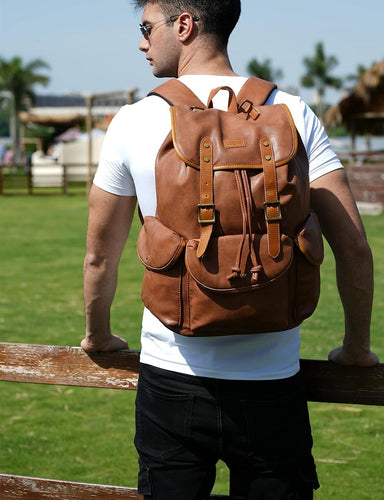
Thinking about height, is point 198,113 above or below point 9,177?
above

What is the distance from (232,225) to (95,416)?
11.3 feet


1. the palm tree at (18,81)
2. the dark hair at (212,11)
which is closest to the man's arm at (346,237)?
the dark hair at (212,11)

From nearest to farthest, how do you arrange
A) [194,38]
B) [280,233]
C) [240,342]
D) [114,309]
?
[280,233] < [240,342] < [194,38] < [114,309]

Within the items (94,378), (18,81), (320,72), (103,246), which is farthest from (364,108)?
(320,72)

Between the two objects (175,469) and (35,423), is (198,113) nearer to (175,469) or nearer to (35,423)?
(175,469)

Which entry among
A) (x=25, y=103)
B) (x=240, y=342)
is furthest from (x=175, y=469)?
(x=25, y=103)

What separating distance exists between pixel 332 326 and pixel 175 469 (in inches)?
203

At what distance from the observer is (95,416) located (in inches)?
195

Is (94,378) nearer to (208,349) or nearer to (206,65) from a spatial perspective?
(208,349)

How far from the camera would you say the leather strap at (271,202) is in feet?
5.74

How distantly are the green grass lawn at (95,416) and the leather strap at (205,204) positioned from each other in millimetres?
2449

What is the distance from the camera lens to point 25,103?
238ft

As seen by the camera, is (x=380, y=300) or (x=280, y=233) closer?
(x=280, y=233)

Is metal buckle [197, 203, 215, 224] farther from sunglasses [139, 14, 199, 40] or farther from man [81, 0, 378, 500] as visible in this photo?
sunglasses [139, 14, 199, 40]
